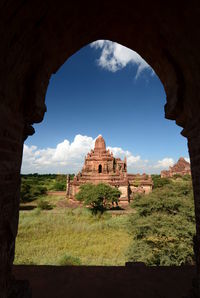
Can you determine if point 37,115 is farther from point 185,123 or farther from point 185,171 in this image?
point 185,171

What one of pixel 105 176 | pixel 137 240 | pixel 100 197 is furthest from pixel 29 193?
pixel 137 240

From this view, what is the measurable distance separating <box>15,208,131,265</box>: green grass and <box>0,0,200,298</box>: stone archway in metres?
8.92

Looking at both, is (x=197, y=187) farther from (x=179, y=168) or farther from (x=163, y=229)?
(x=179, y=168)

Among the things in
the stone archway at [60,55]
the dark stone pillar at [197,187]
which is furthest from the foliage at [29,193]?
the dark stone pillar at [197,187]

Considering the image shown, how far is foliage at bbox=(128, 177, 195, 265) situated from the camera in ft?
31.2

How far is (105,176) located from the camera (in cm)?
3162

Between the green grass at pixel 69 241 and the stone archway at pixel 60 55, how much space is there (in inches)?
351

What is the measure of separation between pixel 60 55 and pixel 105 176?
96.5 feet

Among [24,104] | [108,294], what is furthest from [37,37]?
[108,294]

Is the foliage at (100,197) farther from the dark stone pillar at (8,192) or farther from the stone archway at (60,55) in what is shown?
the stone archway at (60,55)

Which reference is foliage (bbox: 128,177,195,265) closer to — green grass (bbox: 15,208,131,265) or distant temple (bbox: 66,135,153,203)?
green grass (bbox: 15,208,131,265)

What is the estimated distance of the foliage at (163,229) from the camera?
9.52m

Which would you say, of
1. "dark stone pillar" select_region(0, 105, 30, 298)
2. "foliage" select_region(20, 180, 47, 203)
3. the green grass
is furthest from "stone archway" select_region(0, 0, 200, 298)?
"foliage" select_region(20, 180, 47, 203)

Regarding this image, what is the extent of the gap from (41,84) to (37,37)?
66 centimetres
